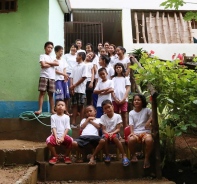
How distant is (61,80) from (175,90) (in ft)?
9.15

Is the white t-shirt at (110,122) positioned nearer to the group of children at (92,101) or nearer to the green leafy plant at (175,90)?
the group of children at (92,101)

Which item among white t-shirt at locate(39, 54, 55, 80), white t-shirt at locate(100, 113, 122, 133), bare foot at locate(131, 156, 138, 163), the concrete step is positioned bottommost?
the concrete step

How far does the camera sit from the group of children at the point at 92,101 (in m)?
4.41

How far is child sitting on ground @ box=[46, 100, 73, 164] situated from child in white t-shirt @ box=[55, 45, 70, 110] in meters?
1.24

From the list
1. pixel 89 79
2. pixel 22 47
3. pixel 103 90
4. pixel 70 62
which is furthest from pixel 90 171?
pixel 22 47

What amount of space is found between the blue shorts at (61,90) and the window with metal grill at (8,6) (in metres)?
2.07

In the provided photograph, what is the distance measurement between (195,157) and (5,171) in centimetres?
307

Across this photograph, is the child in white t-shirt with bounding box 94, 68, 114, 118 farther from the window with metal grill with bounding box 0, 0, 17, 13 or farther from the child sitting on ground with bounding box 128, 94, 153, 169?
the window with metal grill with bounding box 0, 0, 17, 13

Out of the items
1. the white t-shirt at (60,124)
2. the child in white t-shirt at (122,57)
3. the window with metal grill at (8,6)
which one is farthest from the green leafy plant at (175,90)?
the window with metal grill at (8,6)

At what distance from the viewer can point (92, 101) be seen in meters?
6.16

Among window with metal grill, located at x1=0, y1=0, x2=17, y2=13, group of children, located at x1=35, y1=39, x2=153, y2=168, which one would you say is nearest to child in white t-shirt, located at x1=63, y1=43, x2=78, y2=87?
group of children, located at x1=35, y1=39, x2=153, y2=168

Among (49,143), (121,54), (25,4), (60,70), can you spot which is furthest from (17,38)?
(49,143)

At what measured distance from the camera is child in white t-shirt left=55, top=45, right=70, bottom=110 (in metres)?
5.94

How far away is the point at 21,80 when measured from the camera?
625 centimetres
